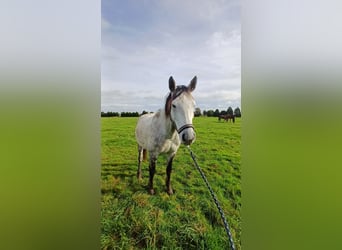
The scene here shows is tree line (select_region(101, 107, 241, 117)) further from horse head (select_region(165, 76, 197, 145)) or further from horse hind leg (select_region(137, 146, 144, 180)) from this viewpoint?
horse hind leg (select_region(137, 146, 144, 180))

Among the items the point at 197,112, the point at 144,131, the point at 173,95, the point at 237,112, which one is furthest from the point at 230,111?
the point at 144,131

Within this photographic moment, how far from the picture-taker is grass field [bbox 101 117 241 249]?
1.61 meters

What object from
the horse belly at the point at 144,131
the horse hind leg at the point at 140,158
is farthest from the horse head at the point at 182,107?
the horse hind leg at the point at 140,158

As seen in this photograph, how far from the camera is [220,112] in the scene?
164cm

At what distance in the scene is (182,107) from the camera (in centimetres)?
162

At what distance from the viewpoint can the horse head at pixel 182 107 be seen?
1626mm

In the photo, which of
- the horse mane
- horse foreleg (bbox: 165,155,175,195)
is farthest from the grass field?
the horse mane

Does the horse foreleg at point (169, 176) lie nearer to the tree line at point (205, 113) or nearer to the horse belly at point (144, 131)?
the horse belly at point (144, 131)

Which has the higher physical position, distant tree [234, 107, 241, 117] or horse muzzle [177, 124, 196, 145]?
distant tree [234, 107, 241, 117]

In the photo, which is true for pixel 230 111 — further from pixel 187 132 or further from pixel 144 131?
pixel 144 131

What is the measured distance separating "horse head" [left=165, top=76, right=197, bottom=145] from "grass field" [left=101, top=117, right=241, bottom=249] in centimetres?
5

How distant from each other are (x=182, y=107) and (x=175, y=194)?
1.55 feet

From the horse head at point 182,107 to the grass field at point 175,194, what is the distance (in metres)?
0.05
